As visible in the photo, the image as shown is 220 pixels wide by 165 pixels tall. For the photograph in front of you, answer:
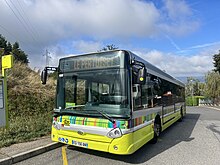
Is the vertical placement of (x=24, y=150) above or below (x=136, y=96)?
below

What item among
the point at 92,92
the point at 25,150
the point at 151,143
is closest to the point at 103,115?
the point at 92,92

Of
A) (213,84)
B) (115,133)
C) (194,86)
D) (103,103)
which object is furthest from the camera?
(194,86)

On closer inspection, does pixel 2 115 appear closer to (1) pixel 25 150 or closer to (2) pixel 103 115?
(1) pixel 25 150

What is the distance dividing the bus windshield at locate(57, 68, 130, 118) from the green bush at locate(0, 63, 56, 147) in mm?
2372

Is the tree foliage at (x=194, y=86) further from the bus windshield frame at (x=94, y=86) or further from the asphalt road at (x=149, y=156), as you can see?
the bus windshield frame at (x=94, y=86)

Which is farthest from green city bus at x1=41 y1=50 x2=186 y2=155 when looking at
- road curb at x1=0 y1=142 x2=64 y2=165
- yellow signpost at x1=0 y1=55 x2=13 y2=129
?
yellow signpost at x1=0 y1=55 x2=13 y2=129

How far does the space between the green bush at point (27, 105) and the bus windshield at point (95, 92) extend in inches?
93.4

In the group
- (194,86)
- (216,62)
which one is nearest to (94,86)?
(216,62)

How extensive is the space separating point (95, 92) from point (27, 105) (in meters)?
5.95

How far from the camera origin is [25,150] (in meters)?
5.36

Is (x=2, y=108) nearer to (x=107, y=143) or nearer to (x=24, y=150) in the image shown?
(x=24, y=150)

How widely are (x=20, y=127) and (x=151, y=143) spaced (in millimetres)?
4942

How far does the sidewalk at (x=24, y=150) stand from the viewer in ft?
15.7

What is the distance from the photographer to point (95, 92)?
5.34 m
